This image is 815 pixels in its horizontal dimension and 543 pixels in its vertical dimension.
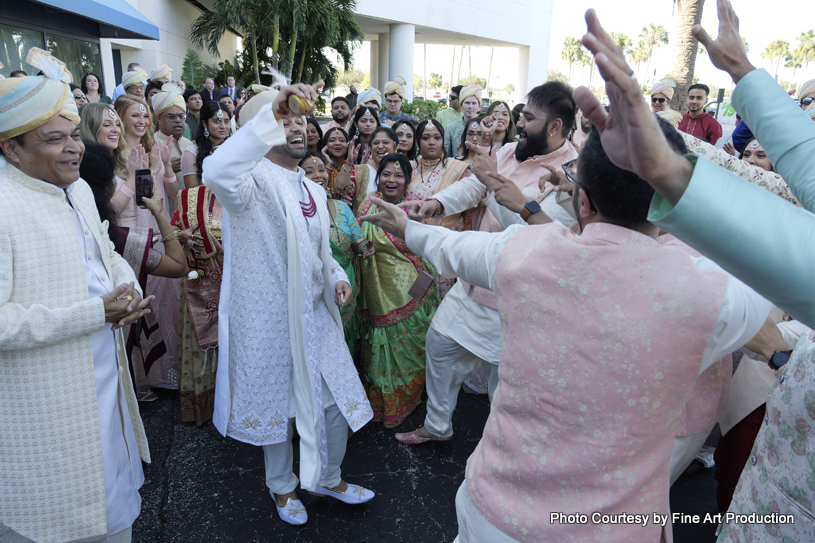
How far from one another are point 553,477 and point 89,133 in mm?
3445

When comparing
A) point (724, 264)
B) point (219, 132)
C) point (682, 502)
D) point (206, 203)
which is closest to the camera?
point (724, 264)

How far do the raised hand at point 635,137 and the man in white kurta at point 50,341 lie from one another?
5.29 feet

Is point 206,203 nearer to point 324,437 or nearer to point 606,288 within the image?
point 324,437

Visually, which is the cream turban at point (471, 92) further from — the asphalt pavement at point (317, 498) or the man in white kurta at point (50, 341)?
the man in white kurta at point (50, 341)

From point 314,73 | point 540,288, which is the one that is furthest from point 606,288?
point 314,73

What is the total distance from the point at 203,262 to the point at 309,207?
1.02 metres

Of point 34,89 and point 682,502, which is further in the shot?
point 682,502

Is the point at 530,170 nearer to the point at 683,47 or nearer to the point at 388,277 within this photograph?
the point at 388,277

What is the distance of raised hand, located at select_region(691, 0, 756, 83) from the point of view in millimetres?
1247

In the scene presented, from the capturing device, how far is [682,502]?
2717mm

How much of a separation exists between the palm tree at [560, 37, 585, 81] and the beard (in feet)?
186

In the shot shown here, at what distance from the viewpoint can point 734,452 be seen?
223 cm

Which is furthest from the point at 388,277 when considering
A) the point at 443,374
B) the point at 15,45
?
the point at 15,45

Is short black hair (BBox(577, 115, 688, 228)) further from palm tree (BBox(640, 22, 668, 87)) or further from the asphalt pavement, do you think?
palm tree (BBox(640, 22, 668, 87))
